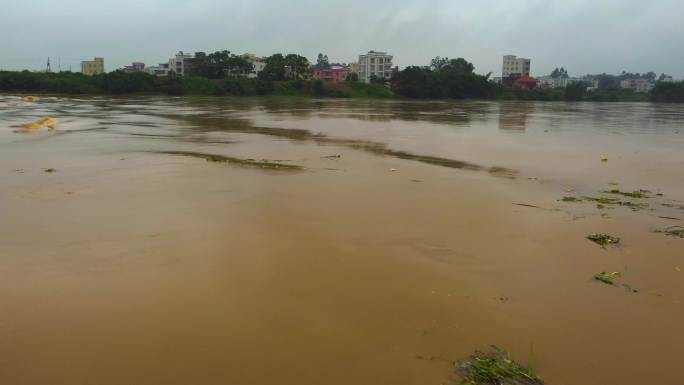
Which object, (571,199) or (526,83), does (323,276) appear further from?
(526,83)

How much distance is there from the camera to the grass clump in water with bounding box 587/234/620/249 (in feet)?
19.3

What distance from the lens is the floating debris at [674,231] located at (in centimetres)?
634

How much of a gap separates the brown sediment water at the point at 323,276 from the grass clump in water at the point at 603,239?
165mm

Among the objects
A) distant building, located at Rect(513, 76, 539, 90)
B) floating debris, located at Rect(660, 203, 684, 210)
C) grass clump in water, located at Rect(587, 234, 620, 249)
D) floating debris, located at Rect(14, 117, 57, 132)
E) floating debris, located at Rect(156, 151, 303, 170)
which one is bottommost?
grass clump in water, located at Rect(587, 234, 620, 249)

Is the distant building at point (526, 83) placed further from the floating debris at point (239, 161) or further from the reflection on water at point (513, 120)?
the floating debris at point (239, 161)

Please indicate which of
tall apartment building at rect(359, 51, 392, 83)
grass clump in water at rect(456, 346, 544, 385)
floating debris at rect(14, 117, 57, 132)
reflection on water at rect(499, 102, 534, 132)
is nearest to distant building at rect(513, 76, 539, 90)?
tall apartment building at rect(359, 51, 392, 83)

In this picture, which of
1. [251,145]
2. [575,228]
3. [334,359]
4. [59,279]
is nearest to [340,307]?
[334,359]

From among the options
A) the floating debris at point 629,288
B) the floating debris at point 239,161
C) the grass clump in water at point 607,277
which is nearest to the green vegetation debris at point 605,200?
the grass clump in water at point 607,277

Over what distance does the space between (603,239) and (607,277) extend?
1.32 meters

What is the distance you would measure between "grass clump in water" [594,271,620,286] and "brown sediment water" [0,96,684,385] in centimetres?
11

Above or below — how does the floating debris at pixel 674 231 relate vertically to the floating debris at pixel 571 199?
below

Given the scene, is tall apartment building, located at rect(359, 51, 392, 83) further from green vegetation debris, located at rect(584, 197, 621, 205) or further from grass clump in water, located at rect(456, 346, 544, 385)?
grass clump in water, located at rect(456, 346, 544, 385)

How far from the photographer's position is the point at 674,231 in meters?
6.49

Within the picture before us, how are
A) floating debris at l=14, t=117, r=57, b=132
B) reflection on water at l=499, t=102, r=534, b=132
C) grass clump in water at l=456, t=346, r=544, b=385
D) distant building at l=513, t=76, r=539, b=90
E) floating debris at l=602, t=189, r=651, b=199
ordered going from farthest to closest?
distant building at l=513, t=76, r=539, b=90 → reflection on water at l=499, t=102, r=534, b=132 → floating debris at l=14, t=117, r=57, b=132 → floating debris at l=602, t=189, r=651, b=199 → grass clump in water at l=456, t=346, r=544, b=385
